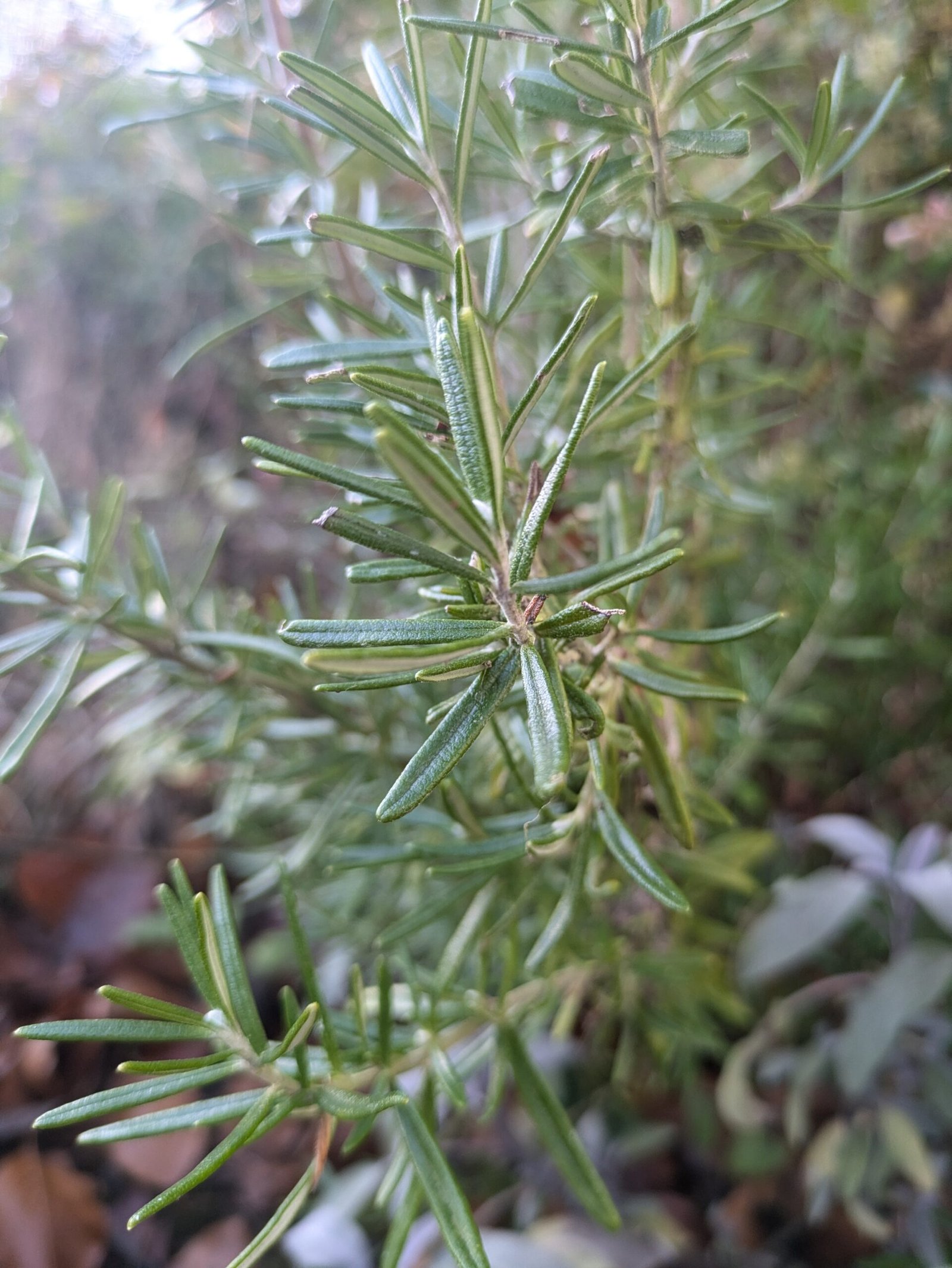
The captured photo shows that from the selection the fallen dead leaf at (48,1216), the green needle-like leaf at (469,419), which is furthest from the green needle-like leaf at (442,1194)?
the fallen dead leaf at (48,1216)

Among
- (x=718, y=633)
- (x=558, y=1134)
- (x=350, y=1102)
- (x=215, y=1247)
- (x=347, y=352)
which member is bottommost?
(x=215, y=1247)

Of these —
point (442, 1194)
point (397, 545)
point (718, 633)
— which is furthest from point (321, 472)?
point (442, 1194)

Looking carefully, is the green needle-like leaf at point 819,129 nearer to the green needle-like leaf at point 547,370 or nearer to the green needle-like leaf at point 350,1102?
the green needle-like leaf at point 547,370

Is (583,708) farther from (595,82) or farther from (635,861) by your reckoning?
(595,82)

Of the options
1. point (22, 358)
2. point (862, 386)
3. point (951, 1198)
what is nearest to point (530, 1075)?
point (951, 1198)

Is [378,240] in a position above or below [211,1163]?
above

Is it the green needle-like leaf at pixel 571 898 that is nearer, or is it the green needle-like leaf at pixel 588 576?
the green needle-like leaf at pixel 588 576

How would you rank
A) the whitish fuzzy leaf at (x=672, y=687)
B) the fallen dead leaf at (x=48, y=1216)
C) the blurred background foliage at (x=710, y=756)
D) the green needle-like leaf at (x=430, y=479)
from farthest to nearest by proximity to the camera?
the fallen dead leaf at (x=48, y=1216) → the blurred background foliage at (x=710, y=756) → the whitish fuzzy leaf at (x=672, y=687) → the green needle-like leaf at (x=430, y=479)
